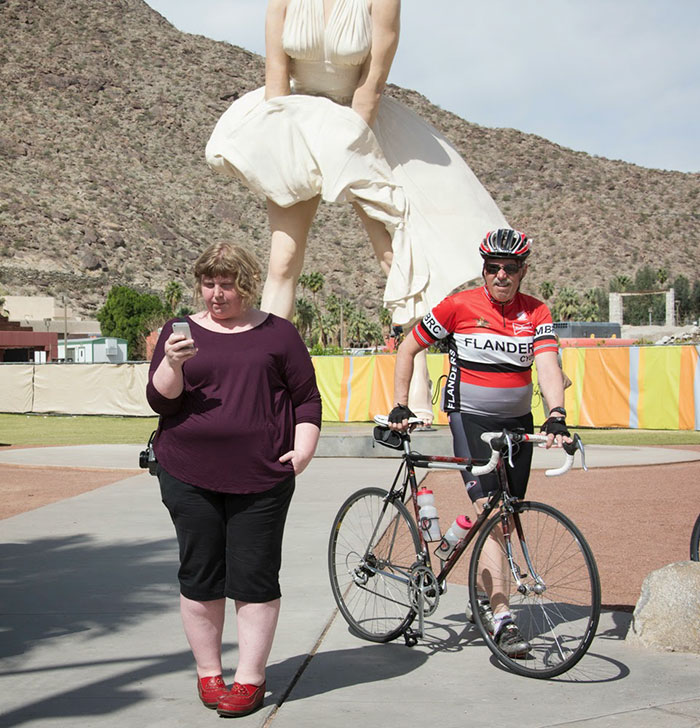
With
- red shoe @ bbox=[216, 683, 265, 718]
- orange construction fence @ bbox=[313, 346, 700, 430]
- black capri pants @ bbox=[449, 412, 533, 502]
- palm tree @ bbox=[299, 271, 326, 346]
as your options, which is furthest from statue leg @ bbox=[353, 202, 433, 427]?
palm tree @ bbox=[299, 271, 326, 346]

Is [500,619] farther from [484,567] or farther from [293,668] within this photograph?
[293,668]

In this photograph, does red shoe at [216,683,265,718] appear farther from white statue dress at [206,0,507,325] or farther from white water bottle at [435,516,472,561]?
white statue dress at [206,0,507,325]

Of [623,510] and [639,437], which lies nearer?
[623,510]

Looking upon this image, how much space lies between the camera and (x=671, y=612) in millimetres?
4621

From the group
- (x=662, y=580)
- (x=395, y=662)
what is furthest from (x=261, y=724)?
(x=662, y=580)

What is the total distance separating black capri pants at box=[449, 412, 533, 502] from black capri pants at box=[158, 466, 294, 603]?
1.13 metres

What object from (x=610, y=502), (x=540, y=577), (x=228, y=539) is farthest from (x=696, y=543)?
(x=610, y=502)

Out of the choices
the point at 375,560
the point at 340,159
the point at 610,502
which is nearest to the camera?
the point at 375,560

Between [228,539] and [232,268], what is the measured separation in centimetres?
103

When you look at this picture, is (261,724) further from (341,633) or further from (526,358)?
(526,358)

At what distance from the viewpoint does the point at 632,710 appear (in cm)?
381

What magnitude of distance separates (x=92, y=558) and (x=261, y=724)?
3356 mm

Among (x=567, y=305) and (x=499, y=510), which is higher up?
(x=567, y=305)

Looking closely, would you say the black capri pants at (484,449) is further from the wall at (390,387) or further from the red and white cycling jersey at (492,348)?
the wall at (390,387)
